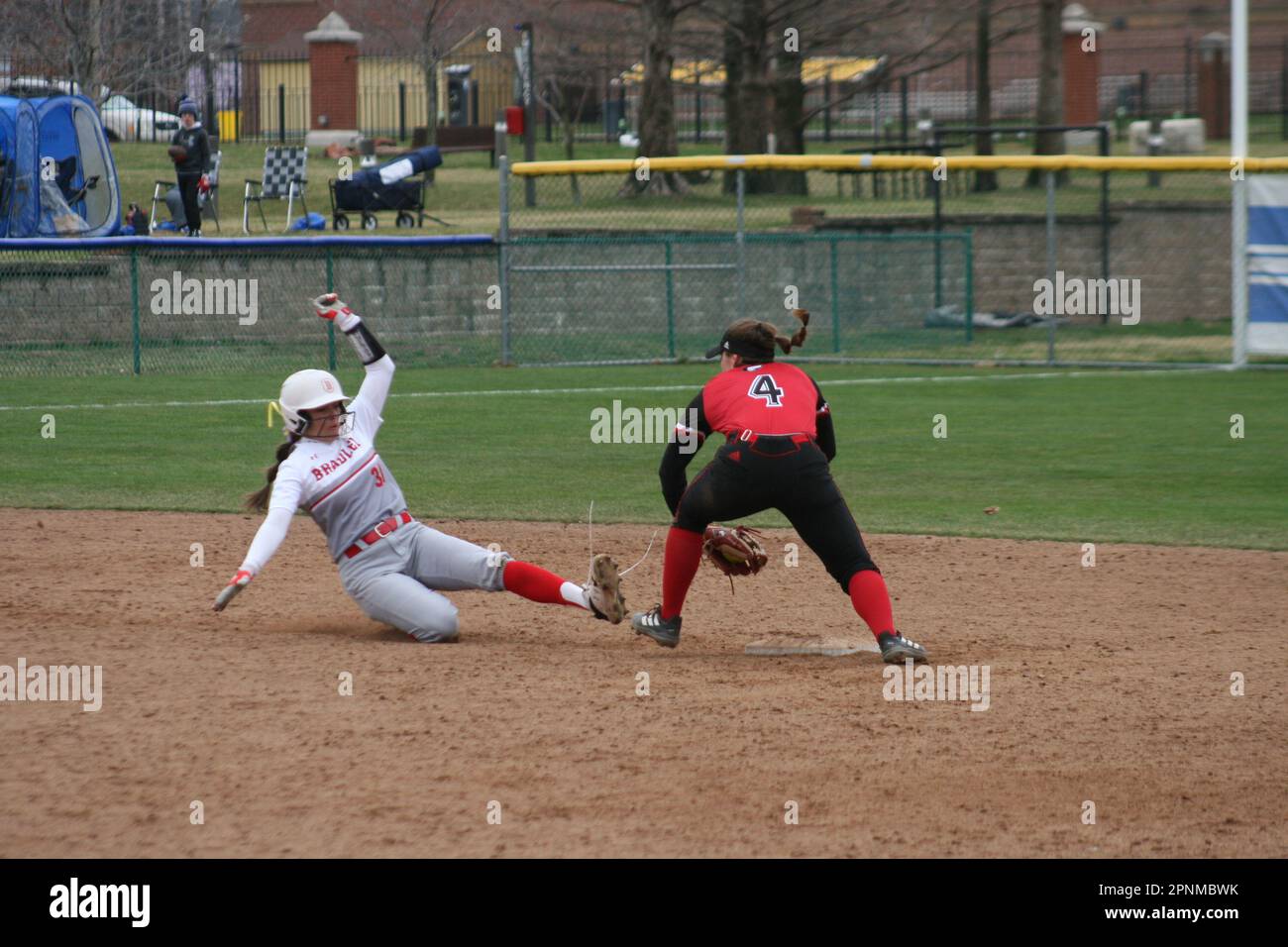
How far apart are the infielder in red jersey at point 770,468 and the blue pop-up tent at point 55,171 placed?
17182 millimetres

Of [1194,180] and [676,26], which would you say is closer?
[1194,180]

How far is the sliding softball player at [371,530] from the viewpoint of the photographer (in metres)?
7.39

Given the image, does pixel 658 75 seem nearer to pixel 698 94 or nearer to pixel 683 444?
pixel 698 94

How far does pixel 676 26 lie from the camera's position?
1458 inches

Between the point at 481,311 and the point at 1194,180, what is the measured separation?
18.5 meters

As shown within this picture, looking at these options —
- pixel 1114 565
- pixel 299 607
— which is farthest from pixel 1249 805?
pixel 299 607

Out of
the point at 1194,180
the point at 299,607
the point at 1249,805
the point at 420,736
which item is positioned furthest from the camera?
the point at 1194,180

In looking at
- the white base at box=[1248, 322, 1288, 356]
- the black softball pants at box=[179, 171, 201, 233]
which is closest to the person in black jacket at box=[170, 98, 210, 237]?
the black softball pants at box=[179, 171, 201, 233]

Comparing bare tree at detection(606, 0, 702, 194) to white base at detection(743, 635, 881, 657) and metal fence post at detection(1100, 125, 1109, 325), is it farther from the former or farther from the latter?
white base at detection(743, 635, 881, 657)

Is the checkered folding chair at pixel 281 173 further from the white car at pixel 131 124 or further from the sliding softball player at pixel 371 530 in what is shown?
the sliding softball player at pixel 371 530

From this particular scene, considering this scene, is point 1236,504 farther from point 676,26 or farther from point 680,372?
point 676,26

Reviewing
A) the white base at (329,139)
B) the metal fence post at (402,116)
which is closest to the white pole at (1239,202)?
the metal fence post at (402,116)

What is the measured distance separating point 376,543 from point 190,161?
16586mm

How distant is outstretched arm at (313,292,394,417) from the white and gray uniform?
11 mm
